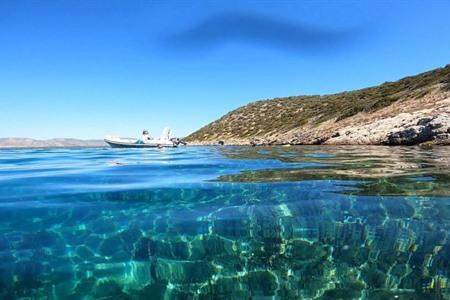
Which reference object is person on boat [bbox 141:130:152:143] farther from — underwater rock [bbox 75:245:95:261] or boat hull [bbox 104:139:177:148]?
underwater rock [bbox 75:245:95:261]

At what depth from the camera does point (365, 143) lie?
25.6 m

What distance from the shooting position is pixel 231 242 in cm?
546

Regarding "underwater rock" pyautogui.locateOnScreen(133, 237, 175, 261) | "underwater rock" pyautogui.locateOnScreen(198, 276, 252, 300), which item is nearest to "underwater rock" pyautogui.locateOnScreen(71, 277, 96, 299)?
"underwater rock" pyautogui.locateOnScreen(133, 237, 175, 261)

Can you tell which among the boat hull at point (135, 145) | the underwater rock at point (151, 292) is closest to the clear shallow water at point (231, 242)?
the underwater rock at point (151, 292)

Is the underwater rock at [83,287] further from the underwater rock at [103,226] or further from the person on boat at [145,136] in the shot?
the person on boat at [145,136]

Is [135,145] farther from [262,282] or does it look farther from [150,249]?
[262,282]

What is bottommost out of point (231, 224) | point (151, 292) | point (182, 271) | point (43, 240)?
point (151, 292)

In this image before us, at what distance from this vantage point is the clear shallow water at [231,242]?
4570 mm

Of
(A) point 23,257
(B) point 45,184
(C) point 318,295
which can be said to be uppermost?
(B) point 45,184

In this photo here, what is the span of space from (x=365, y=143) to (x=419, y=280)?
73.3 feet

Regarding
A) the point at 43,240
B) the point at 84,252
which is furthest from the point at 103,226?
the point at 43,240

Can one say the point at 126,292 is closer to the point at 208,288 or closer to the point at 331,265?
the point at 208,288

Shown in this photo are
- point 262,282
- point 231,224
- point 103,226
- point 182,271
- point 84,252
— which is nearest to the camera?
point 262,282

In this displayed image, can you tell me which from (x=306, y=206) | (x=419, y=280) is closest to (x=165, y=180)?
(x=306, y=206)
